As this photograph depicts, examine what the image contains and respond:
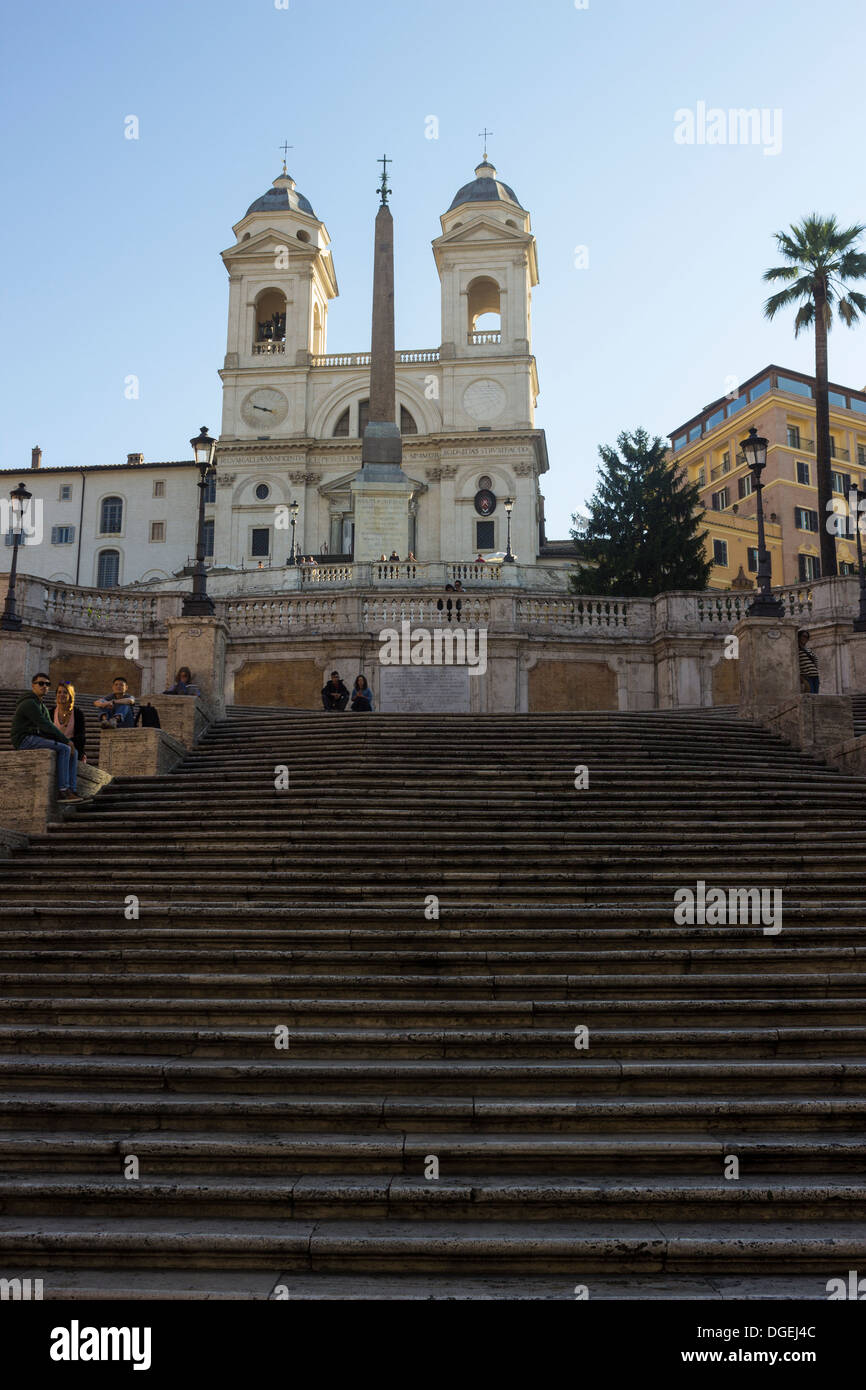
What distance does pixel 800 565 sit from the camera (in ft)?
218

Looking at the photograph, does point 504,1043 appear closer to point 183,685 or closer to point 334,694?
point 183,685

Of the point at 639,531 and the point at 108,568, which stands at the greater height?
the point at 108,568

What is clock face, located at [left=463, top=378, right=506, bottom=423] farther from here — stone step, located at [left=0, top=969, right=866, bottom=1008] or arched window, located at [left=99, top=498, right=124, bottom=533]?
stone step, located at [left=0, top=969, right=866, bottom=1008]

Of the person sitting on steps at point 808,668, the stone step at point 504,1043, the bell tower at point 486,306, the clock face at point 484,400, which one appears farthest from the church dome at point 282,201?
the stone step at point 504,1043

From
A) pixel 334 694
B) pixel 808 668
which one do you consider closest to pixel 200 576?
pixel 334 694

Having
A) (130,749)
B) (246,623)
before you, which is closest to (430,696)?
(246,623)

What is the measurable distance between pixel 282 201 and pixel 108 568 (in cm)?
2368

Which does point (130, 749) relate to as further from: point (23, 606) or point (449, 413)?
point (449, 413)

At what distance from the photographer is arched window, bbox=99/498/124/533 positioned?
70.4 metres

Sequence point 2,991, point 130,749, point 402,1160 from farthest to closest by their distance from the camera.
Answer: point 130,749 → point 2,991 → point 402,1160

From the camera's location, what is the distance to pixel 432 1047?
8195 millimetres

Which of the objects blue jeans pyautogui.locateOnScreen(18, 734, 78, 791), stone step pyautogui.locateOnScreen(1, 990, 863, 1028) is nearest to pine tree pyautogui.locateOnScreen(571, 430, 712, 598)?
blue jeans pyautogui.locateOnScreen(18, 734, 78, 791)

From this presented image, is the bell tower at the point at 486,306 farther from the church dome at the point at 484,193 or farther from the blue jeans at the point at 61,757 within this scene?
→ the blue jeans at the point at 61,757

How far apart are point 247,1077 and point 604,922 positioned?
3.25 metres
